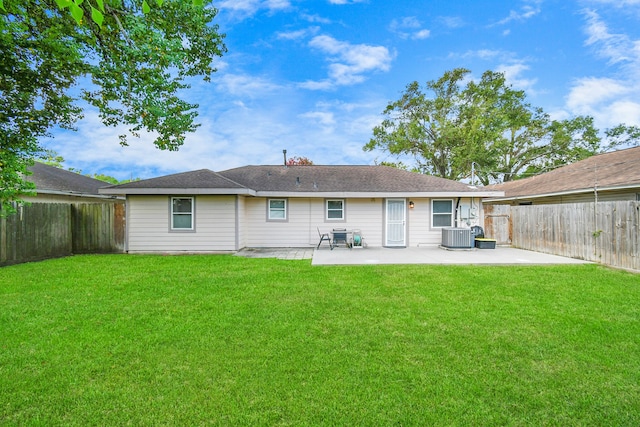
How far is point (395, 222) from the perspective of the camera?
11516 mm

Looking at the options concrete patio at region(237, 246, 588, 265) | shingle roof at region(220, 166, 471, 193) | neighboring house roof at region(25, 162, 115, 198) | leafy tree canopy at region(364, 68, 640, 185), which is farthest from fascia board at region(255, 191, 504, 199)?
leafy tree canopy at region(364, 68, 640, 185)

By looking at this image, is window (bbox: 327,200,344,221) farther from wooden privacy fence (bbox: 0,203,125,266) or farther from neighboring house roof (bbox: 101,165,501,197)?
wooden privacy fence (bbox: 0,203,125,266)

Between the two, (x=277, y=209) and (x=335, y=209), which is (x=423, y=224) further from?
(x=277, y=209)

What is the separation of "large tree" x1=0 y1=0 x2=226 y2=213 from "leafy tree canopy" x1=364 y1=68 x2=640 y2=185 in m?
18.7

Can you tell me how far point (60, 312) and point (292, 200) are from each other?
7.91 m

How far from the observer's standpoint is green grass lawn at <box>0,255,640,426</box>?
86.0 inches

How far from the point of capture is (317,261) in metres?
8.27

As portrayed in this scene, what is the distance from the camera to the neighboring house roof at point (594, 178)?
31.1ft

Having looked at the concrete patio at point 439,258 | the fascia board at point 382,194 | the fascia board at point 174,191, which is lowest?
the concrete patio at point 439,258

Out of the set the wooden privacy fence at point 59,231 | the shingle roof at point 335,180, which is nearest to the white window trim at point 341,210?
the shingle roof at point 335,180

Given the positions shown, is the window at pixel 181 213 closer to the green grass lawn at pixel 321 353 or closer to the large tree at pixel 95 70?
the large tree at pixel 95 70

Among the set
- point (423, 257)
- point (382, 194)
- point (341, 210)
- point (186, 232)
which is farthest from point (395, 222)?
point (186, 232)

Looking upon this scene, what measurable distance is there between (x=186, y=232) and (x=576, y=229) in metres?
A: 11.9

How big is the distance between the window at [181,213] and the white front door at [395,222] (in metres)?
7.12
